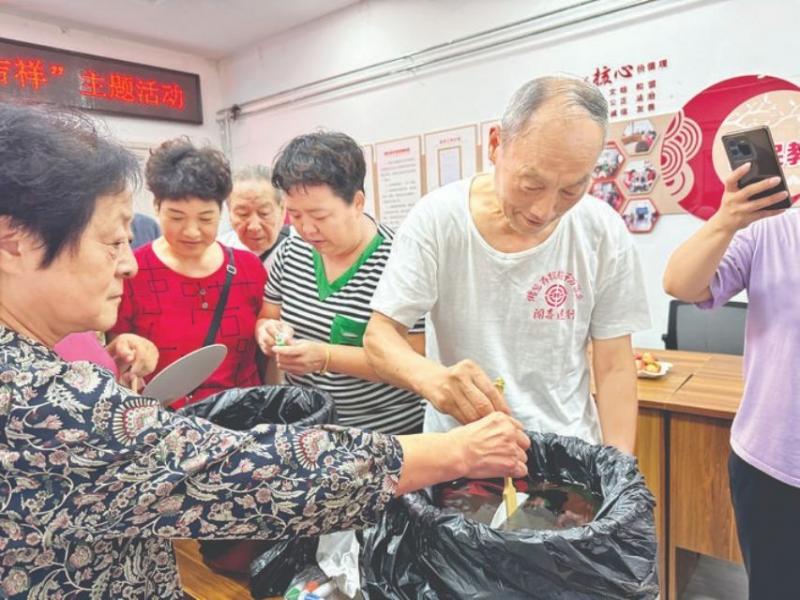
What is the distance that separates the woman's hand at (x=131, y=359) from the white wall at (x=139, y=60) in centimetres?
241

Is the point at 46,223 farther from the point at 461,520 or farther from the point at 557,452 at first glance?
the point at 557,452

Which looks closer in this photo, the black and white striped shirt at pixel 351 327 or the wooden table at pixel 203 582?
the wooden table at pixel 203 582

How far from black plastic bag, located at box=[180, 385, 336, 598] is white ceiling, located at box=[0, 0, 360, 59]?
11.0 feet

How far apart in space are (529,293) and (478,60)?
105 inches

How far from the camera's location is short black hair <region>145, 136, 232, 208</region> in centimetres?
137

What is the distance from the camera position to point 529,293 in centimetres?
103

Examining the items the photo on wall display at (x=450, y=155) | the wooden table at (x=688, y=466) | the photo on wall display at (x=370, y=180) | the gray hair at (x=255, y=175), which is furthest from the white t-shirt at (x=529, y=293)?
the photo on wall display at (x=370, y=180)

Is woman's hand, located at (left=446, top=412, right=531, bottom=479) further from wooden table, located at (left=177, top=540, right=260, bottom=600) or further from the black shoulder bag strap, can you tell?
the black shoulder bag strap

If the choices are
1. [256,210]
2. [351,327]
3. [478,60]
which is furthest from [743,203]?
[478,60]

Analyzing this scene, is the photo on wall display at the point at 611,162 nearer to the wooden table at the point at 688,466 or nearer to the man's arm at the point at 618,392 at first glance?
the wooden table at the point at 688,466

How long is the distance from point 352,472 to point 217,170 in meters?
1.04

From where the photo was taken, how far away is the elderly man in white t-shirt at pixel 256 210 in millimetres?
1984

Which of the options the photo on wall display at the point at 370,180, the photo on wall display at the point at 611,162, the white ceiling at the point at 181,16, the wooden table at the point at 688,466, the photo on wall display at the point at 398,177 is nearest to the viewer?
the wooden table at the point at 688,466

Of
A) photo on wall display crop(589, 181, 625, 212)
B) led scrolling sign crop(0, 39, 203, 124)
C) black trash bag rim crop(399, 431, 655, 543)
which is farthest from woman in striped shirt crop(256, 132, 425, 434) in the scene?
led scrolling sign crop(0, 39, 203, 124)
